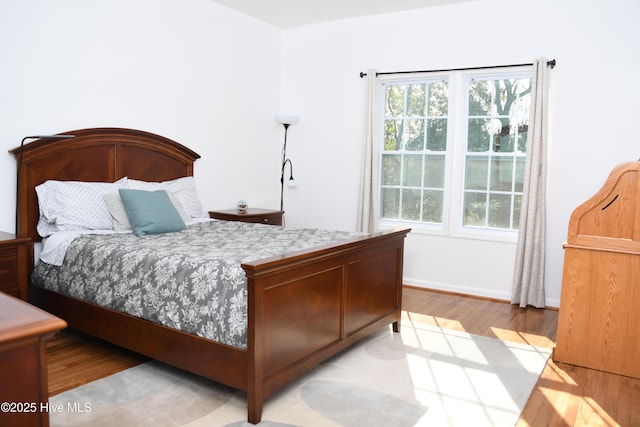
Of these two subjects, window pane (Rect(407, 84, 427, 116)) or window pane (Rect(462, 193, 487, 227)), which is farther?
window pane (Rect(407, 84, 427, 116))

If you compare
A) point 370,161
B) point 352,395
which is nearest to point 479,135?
point 370,161

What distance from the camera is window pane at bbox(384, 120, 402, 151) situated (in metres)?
5.45

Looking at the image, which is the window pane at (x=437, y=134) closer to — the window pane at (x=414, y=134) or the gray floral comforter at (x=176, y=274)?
the window pane at (x=414, y=134)

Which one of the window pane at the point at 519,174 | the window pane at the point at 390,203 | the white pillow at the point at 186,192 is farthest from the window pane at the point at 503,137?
the white pillow at the point at 186,192

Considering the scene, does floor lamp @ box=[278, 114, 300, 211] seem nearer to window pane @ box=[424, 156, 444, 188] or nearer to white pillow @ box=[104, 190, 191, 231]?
window pane @ box=[424, 156, 444, 188]

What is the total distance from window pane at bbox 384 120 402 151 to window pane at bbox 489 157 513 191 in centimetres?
101

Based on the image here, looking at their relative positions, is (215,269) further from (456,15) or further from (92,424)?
(456,15)

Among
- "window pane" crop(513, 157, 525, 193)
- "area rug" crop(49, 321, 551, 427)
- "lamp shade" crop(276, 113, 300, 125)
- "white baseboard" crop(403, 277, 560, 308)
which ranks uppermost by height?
"lamp shade" crop(276, 113, 300, 125)

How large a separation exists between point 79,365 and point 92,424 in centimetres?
78

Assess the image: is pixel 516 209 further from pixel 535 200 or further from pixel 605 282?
pixel 605 282

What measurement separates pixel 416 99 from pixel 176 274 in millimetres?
3431

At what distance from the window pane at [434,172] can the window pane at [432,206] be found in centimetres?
8

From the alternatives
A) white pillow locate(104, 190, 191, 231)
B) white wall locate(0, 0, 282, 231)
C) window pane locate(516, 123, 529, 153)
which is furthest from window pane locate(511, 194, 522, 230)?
white pillow locate(104, 190, 191, 231)

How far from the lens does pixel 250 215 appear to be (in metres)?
4.93
